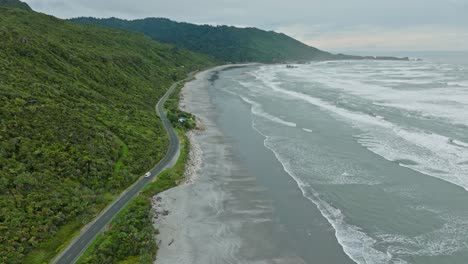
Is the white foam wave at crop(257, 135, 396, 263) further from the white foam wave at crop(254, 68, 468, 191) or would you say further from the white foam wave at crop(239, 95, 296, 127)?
the white foam wave at crop(239, 95, 296, 127)

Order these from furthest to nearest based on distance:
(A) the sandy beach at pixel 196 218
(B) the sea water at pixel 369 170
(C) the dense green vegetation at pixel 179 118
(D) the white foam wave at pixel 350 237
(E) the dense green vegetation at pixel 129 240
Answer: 1. (C) the dense green vegetation at pixel 179 118
2. (B) the sea water at pixel 369 170
3. (A) the sandy beach at pixel 196 218
4. (D) the white foam wave at pixel 350 237
5. (E) the dense green vegetation at pixel 129 240

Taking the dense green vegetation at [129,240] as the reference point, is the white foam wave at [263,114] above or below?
above

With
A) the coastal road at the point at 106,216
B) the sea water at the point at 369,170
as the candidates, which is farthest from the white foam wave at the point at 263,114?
the coastal road at the point at 106,216

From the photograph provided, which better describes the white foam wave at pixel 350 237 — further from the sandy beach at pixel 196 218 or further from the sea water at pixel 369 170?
the sandy beach at pixel 196 218

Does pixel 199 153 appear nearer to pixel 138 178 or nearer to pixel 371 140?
pixel 138 178

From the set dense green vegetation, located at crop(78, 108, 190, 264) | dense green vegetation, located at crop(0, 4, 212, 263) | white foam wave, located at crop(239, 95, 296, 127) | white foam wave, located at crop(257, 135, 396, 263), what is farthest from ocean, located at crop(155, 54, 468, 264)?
dense green vegetation, located at crop(0, 4, 212, 263)
